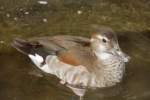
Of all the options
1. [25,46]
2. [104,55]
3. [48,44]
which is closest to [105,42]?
[104,55]

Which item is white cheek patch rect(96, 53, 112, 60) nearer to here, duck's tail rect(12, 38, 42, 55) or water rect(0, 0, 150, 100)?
water rect(0, 0, 150, 100)

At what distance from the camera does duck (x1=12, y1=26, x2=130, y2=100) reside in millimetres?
8492

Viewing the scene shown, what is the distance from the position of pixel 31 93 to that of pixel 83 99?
0.68m

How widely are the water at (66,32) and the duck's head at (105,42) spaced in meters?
0.43

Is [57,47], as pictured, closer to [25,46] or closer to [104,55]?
[25,46]

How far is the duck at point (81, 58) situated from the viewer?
8.49 metres

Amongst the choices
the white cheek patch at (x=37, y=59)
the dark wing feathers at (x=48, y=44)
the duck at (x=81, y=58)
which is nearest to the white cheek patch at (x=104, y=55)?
the duck at (x=81, y=58)

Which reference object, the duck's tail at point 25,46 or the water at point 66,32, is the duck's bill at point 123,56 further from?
the duck's tail at point 25,46

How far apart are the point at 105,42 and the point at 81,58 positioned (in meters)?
0.39

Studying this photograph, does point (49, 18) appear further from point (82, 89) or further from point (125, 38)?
point (82, 89)

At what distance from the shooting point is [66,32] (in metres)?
9.63

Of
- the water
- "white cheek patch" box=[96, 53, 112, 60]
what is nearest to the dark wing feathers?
the water

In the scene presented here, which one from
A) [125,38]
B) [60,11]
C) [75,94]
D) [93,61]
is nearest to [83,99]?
[75,94]

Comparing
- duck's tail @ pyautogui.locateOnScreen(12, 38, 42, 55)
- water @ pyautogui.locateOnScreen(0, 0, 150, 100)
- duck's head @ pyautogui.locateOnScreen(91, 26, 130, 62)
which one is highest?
duck's head @ pyautogui.locateOnScreen(91, 26, 130, 62)
